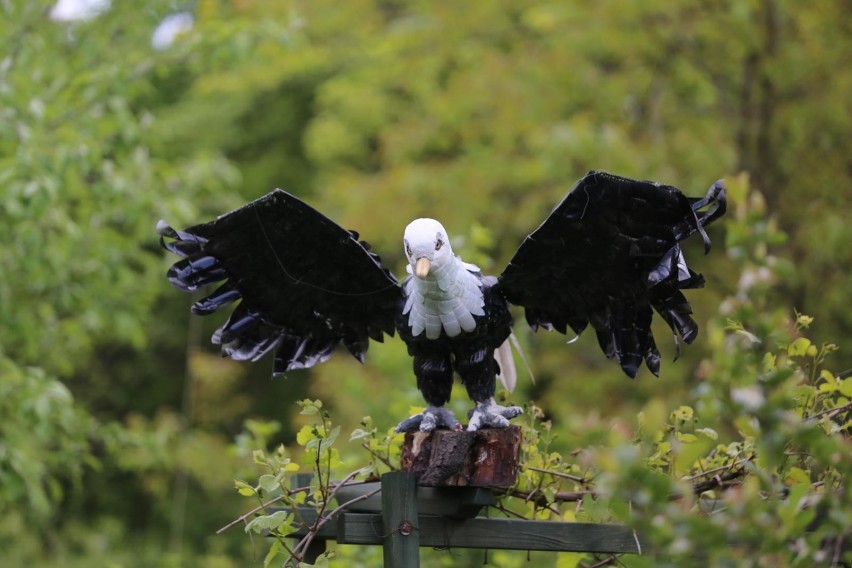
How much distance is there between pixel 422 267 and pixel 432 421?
360mm

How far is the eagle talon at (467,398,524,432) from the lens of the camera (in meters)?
2.37

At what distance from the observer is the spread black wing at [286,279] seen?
247cm

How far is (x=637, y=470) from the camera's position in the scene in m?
1.39

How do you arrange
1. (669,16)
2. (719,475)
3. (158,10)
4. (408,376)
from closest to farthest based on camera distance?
1. (719,475)
2. (158,10)
3. (408,376)
4. (669,16)

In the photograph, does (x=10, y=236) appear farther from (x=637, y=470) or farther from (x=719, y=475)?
(x=637, y=470)

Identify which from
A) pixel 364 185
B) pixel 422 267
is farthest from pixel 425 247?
pixel 364 185

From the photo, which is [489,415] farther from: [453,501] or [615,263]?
[615,263]

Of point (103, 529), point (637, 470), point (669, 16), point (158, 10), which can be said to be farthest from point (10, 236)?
point (103, 529)

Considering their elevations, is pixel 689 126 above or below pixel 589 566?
above

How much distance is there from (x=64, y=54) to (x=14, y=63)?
30.5 inches

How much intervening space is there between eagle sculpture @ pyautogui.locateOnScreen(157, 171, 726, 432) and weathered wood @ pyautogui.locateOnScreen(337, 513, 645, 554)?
0.68ft

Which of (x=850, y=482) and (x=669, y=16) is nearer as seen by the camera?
(x=850, y=482)

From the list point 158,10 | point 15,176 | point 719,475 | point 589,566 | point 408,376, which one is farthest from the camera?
point 408,376

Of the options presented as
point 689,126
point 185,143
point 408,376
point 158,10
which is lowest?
point 408,376
